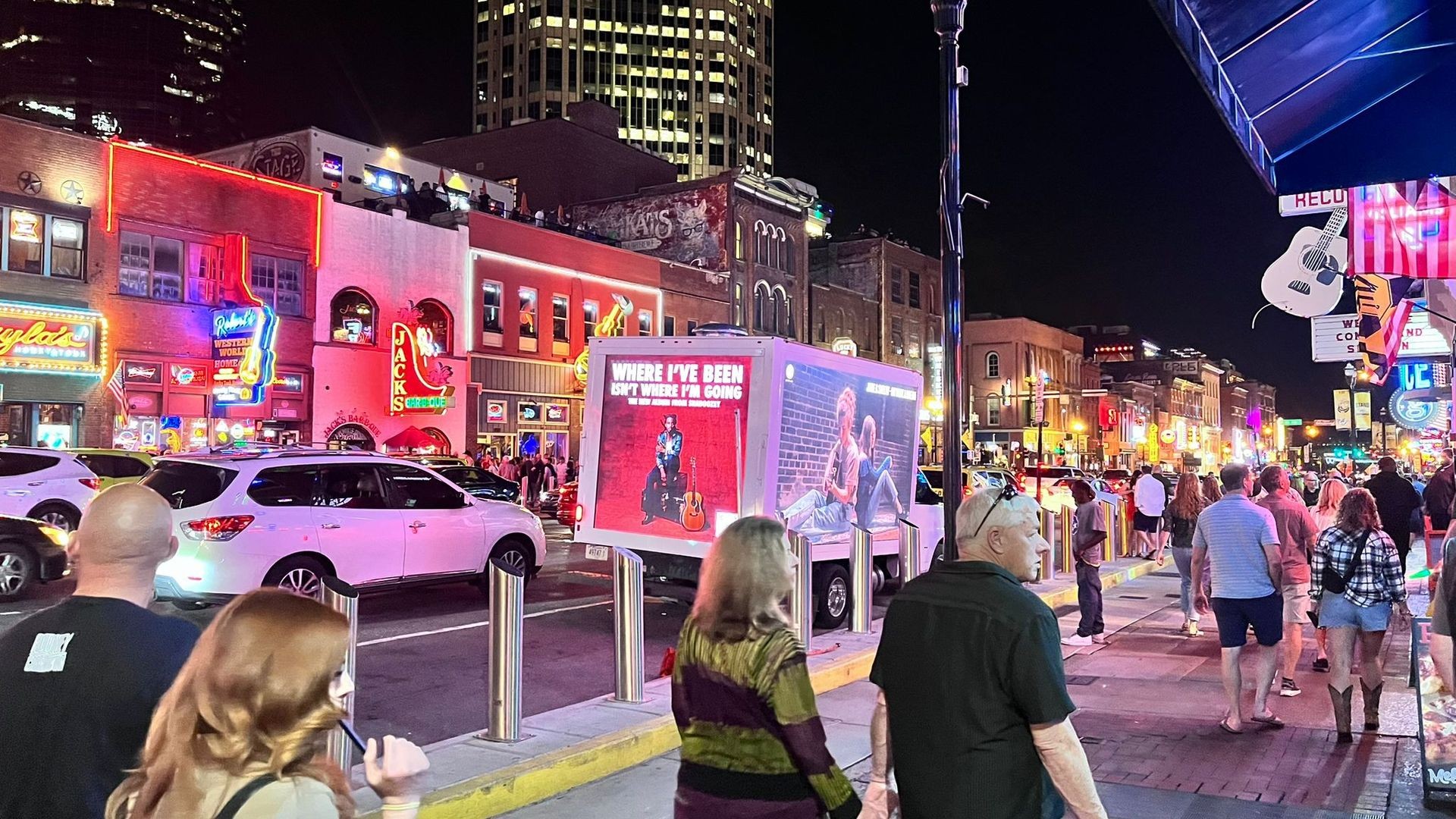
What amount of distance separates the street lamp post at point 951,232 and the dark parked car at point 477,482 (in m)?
11.3

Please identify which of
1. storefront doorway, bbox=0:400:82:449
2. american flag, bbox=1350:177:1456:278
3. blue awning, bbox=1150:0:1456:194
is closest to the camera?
blue awning, bbox=1150:0:1456:194

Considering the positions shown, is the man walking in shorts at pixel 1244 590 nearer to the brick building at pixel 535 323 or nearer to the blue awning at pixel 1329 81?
the blue awning at pixel 1329 81

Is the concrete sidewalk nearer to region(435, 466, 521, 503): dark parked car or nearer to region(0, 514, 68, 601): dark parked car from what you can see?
region(0, 514, 68, 601): dark parked car

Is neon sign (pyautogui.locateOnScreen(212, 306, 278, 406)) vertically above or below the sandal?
above

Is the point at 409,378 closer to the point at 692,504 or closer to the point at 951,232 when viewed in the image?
the point at 692,504

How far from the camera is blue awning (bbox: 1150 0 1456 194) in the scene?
510cm

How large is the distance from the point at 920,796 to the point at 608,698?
488 centimetres

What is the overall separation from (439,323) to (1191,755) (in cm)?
2713

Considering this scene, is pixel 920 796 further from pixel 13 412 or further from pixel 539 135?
pixel 539 135

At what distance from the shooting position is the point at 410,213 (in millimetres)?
32312

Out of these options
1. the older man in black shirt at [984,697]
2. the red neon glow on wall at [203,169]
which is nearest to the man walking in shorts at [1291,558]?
the older man in black shirt at [984,697]

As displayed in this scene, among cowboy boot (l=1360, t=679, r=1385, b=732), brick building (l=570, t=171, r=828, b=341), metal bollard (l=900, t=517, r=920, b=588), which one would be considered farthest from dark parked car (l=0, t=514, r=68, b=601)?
brick building (l=570, t=171, r=828, b=341)

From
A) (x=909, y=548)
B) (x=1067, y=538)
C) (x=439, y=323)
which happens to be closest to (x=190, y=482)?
(x=909, y=548)

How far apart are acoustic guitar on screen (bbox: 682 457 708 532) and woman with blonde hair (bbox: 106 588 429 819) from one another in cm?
862
